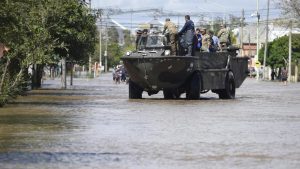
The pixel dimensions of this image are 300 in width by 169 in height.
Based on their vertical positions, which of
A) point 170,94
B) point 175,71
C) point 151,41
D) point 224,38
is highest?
point 224,38

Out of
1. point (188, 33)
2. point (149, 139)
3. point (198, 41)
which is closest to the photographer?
point (149, 139)

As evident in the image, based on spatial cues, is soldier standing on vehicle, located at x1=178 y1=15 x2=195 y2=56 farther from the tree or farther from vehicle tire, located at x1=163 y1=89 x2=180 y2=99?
the tree

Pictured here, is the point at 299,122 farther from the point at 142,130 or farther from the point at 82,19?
the point at 82,19

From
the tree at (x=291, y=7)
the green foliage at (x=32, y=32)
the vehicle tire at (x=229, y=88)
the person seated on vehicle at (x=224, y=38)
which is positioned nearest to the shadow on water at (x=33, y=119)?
the green foliage at (x=32, y=32)

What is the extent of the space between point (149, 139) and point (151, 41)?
52.9 ft

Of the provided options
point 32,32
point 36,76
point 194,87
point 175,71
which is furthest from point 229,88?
point 36,76

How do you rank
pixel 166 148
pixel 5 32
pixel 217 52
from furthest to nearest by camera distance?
pixel 217 52, pixel 5 32, pixel 166 148

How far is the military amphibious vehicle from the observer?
3009cm

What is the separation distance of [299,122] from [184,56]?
1034 cm

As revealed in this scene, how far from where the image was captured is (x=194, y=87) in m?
31.1

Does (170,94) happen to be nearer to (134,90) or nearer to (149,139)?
(134,90)

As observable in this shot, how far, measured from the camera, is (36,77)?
5066cm

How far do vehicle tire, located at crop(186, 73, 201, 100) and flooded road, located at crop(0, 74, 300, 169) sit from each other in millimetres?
6382

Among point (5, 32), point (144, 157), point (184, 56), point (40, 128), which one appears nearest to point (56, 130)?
point (40, 128)
